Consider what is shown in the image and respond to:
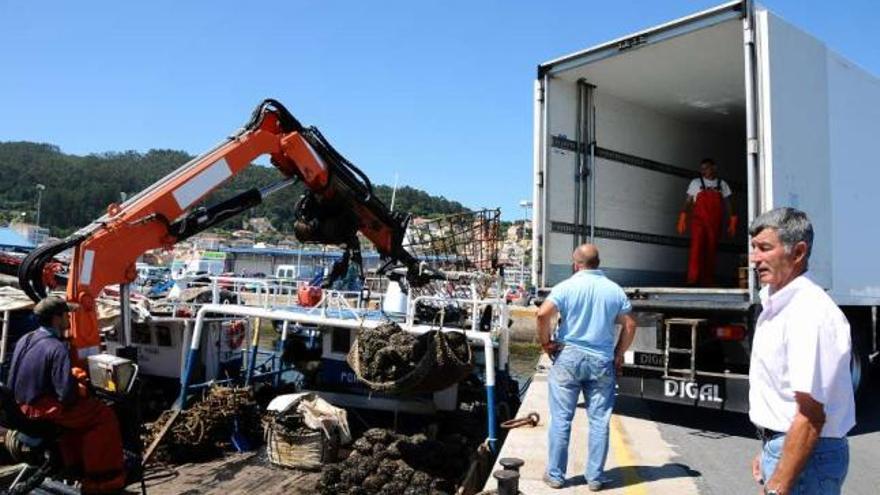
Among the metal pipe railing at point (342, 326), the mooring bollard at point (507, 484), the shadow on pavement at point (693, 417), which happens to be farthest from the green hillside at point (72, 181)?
the mooring bollard at point (507, 484)

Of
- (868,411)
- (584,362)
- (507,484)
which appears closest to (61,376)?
(507,484)

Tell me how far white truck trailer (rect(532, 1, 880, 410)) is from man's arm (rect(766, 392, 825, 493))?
429 cm

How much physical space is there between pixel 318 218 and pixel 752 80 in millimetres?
5641

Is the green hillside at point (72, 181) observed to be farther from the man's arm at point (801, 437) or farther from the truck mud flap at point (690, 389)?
the man's arm at point (801, 437)

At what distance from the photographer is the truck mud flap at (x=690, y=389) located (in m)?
6.21

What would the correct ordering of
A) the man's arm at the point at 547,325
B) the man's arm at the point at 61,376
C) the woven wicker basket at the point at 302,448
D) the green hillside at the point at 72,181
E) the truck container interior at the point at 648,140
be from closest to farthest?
the man's arm at the point at 547,325
the man's arm at the point at 61,376
the truck container interior at the point at 648,140
the woven wicker basket at the point at 302,448
the green hillside at the point at 72,181

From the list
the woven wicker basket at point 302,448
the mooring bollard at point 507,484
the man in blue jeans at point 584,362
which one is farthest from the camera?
the woven wicker basket at point 302,448

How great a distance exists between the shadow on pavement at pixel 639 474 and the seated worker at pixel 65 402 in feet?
13.3

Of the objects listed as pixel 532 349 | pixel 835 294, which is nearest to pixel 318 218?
pixel 835 294

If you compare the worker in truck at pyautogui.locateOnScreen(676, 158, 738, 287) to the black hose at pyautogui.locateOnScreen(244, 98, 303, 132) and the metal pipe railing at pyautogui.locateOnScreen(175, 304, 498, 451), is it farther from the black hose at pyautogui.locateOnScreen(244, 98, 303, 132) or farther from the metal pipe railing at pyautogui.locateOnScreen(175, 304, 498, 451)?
the black hose at pyautogui.locateOnScreen(244, 98, 303, 132)

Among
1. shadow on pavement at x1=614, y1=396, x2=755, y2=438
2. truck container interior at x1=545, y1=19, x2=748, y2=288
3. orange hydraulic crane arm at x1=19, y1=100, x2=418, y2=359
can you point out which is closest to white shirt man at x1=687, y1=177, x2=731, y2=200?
truck container interior at x1=545, y1=19, x2=748, y2=288

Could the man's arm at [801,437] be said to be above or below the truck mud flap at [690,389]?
above

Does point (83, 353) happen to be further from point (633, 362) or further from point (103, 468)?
point (633, 362)

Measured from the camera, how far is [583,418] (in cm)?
705
